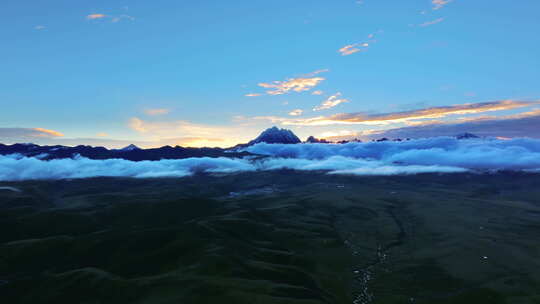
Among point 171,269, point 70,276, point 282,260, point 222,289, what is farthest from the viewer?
point 282,260

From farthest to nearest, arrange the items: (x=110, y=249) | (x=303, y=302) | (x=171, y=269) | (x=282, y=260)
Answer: (x=110, y=249) < (x=282, y=260) < (x=171, y=269) < (x=303, y=302)

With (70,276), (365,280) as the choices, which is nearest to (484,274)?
(365,280)

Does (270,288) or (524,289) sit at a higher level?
(270,288)

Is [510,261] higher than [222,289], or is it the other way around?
[222,289]

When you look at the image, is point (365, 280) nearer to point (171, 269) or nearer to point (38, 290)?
point (171, 269)

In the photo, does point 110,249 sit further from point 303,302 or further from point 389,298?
point 389,298

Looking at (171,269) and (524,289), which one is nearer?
(524,289)

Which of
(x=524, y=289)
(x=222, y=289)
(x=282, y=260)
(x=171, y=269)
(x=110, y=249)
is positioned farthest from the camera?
(x=110, y=249)

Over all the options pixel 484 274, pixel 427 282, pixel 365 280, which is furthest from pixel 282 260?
pixel 484 274

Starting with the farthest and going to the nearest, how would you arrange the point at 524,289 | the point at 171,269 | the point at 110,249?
1. the point at 110,249
2. the point at 171,269
3. the point at 524,289
